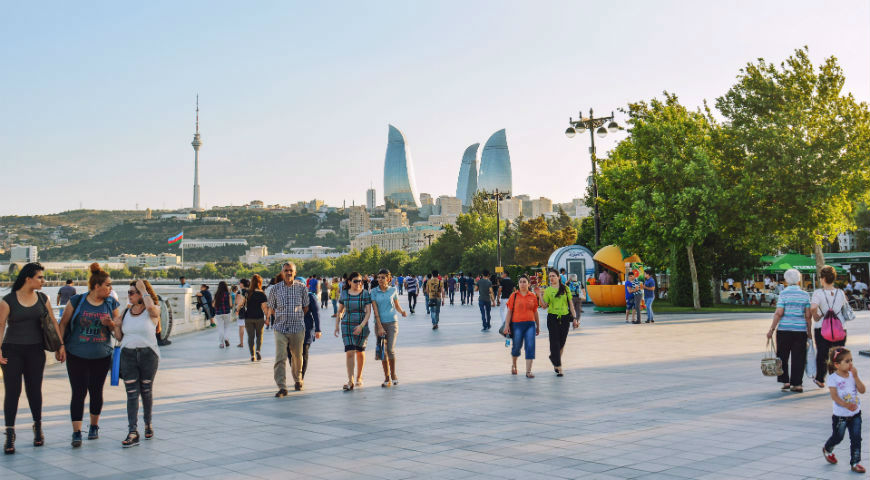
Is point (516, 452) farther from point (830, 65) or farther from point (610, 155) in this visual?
point (610, 155)

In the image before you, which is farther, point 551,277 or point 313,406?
point 551,277

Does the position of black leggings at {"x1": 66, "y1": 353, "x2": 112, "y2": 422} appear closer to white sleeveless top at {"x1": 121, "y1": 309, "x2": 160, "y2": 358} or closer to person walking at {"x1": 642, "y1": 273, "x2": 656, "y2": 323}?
white sleeveless top at {"x1": 121, "y1": 309, "x2": 160, "y2": 358}

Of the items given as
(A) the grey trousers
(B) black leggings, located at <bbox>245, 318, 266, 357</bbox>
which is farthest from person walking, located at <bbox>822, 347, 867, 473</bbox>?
(B) black leggings, located at <bbox>245, 318, 266, 357</bbox>

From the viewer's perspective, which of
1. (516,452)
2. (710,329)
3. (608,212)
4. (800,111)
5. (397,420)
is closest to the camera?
(516,452)

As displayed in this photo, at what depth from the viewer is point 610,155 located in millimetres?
41719

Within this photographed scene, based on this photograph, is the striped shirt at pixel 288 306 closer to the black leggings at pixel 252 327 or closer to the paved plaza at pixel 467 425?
the paved plaza at pixel 467 425

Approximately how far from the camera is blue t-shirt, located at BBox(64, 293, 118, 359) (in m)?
7.05

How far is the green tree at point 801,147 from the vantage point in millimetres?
27266

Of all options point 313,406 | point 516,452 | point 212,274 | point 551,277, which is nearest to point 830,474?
point 516,452

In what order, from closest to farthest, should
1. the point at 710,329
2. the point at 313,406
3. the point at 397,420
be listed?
the point at 397,420 → the point at 313,406 → the point at 710,329

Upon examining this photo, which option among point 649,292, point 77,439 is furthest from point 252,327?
point 649,292

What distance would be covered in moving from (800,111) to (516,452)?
26286mm

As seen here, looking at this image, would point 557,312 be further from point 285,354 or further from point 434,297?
point 434,297

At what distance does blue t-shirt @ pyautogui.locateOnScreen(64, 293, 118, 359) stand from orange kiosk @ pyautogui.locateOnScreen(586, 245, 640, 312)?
2228 cm
